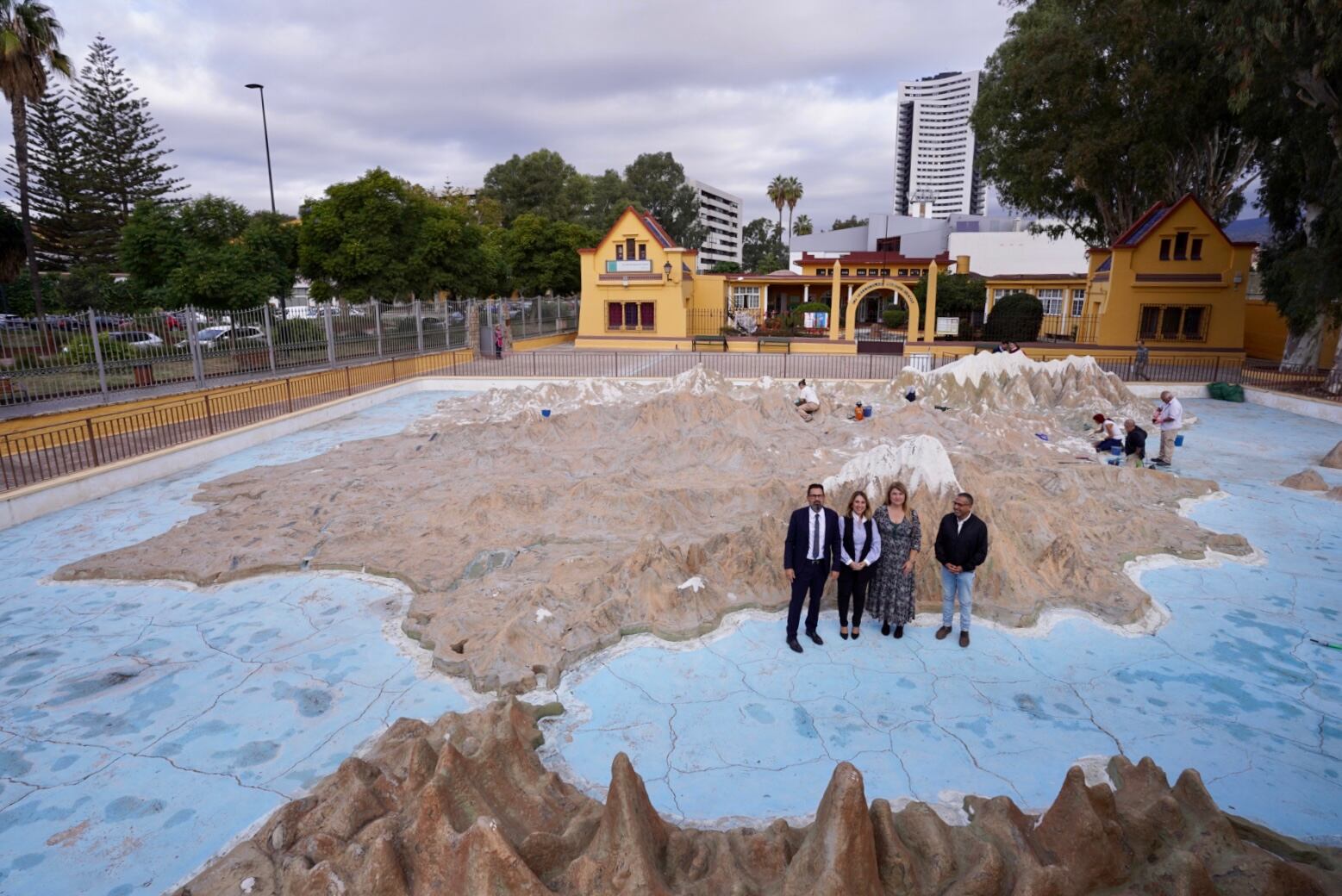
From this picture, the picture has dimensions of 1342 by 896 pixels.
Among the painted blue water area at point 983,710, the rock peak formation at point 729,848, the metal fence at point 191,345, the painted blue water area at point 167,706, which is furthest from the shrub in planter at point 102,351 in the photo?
the rock peak formation at point 729,848

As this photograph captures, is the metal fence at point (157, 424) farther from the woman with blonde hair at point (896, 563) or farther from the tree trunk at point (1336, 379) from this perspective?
the tree trunk at point (1336, 379)

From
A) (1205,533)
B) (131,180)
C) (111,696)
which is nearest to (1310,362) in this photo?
(1205,533)

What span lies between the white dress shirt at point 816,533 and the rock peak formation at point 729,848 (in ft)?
10.1

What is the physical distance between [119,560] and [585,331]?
30.7 m

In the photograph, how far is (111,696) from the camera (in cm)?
711

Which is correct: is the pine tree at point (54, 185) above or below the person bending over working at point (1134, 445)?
above

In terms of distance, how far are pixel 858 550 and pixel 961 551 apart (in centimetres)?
102

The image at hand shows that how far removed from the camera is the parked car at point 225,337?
19669 mm

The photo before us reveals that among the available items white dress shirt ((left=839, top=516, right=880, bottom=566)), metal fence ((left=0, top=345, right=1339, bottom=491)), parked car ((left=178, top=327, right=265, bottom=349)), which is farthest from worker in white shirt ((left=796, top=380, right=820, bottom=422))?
parked car ((left=178, top=327, right=265, bottom=349))

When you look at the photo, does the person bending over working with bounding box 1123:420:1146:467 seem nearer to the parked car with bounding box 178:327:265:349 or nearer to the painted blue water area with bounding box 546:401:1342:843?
the painted blue water area with bounding box 546:401:1342:843

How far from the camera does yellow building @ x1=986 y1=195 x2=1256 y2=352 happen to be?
3139 cm

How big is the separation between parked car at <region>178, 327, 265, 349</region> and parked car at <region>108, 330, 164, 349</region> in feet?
2.59

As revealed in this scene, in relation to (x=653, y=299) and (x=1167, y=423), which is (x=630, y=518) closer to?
(x=1167, y=423)

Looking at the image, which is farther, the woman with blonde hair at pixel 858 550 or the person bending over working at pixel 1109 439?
the person bending over working at pixel 1109 439
